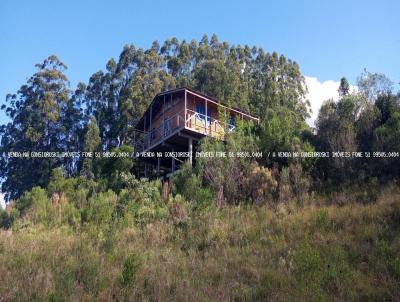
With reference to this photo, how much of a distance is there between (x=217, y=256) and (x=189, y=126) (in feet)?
43.8

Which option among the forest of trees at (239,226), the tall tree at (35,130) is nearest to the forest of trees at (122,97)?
the tall tree at (35,130)

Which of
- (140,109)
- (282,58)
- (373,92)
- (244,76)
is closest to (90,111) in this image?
(140,109)

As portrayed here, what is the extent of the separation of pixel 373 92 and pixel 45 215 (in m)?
15.7

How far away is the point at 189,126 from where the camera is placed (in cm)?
2216

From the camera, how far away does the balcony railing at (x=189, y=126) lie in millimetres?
21781

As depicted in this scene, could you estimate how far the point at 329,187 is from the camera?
13.9 meters

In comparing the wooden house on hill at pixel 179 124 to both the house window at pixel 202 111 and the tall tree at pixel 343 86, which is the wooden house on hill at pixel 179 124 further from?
the tall tree at pixel 343 86

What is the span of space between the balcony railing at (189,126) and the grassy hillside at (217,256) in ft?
30.8

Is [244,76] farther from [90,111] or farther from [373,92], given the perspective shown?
[373,92]

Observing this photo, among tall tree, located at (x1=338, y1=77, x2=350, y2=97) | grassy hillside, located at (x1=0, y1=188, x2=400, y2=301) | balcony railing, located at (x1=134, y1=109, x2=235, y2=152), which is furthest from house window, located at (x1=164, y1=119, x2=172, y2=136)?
grassy hillside, located at (x1=0, y1=188, x2=400, y2=301)

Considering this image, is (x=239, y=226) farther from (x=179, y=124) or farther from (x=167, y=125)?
(x=167, y=125)

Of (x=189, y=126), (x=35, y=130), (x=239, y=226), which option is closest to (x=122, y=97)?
(x=35, y=130)

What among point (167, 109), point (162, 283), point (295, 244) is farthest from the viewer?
point (167, 109)

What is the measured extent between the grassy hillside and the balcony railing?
30.8ft
